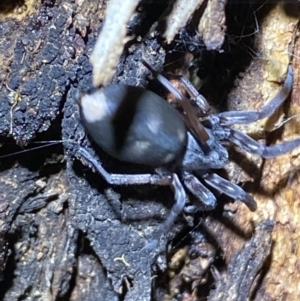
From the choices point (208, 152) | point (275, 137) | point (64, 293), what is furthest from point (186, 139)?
point (64, 293)

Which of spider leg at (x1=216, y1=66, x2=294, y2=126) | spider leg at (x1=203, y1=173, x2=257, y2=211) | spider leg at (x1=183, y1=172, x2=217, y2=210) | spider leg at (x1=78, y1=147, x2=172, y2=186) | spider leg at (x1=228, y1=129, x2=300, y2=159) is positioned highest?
spider leg at (x1=216, y1=66, x2=294, y2=126)

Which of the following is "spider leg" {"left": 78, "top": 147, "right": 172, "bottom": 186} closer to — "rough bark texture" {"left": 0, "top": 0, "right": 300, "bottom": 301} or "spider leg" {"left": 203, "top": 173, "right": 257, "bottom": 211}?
"rough bark texture" {"left": 0, "top": 0, "right": 300, "bottom": 301}

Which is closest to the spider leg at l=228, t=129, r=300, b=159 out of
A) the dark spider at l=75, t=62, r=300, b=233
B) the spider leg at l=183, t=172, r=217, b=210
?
the dark spider at l=75, t=62, r=300, b=233

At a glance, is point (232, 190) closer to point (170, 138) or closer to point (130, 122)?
point (170, 138)

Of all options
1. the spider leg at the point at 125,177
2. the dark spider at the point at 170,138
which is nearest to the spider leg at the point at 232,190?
the dark spider at the point at 170,138

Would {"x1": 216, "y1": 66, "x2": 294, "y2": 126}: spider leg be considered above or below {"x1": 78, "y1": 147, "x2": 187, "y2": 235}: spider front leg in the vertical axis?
above

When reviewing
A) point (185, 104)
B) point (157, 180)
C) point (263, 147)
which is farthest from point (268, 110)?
point (157, 180)

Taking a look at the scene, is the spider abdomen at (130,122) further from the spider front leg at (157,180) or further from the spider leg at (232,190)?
the spider leg at (232,190)
